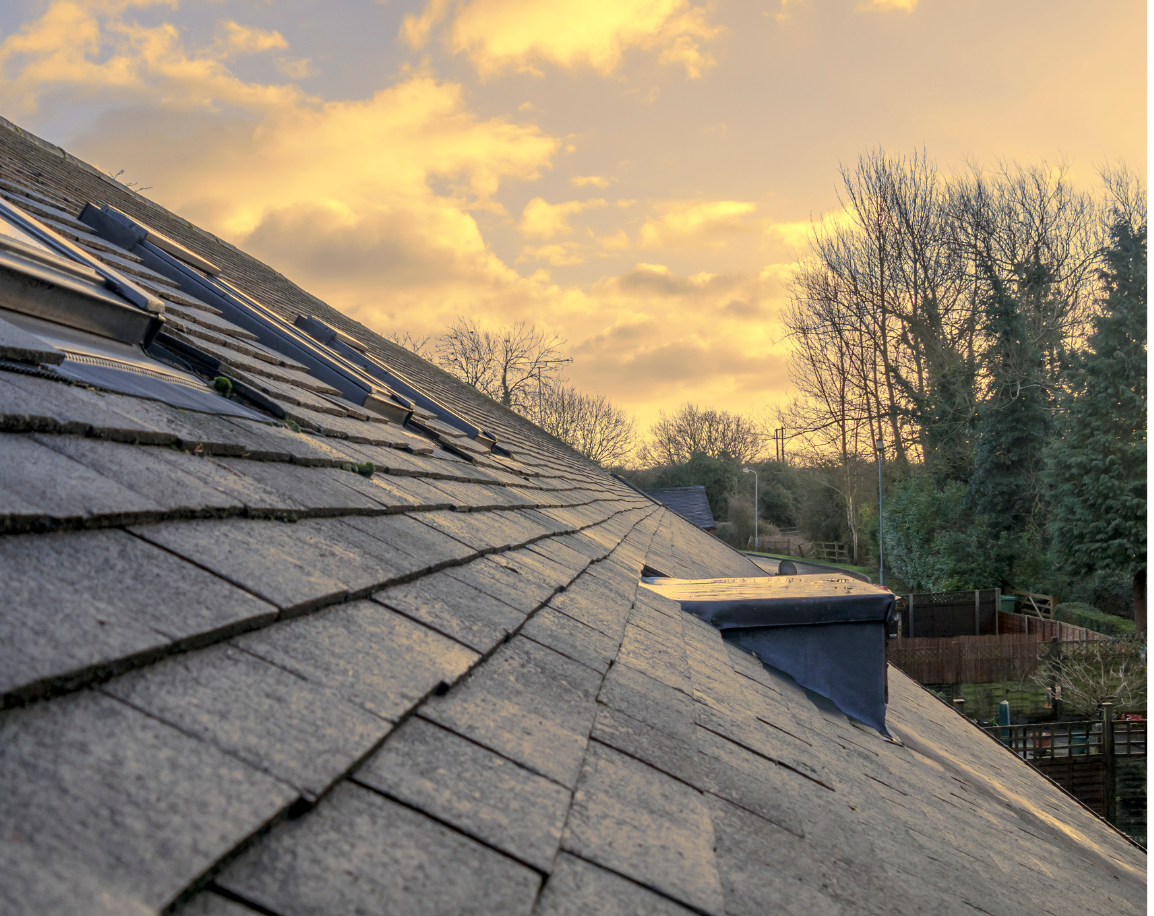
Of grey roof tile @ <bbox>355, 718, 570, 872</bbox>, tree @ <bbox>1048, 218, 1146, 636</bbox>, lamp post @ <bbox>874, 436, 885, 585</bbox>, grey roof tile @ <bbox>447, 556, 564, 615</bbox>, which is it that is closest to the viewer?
grey roof tile @ <bbox>355, 718, 570, 872</bbox>

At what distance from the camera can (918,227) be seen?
1326 inches

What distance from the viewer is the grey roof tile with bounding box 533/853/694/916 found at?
0.98 m

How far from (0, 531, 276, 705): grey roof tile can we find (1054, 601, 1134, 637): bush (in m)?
28.3

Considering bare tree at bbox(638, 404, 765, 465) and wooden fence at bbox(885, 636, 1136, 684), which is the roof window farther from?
bare tree at bbox(638, 404, 765, 465)

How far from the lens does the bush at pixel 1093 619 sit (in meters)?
24.4

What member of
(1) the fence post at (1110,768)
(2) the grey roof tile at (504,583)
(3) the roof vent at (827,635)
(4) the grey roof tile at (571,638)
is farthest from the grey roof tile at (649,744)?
(1) the fence post at (1110,768)

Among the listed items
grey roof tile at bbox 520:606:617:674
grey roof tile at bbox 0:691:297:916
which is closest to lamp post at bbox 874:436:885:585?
grey roof tile at bbox 520:606:617:674

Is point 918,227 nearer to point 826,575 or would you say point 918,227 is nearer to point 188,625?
point 826,575

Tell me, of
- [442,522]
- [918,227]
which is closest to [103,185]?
[442,522]

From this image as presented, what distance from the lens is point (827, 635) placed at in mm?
3574

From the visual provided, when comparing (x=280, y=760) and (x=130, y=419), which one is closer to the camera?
(x=280, y=760)

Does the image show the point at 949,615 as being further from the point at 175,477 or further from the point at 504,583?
the point at 175,477

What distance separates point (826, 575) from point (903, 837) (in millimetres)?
2422

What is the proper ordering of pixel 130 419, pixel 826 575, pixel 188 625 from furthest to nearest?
pixel 826 575
pixel 130 419
pixel 188 625
